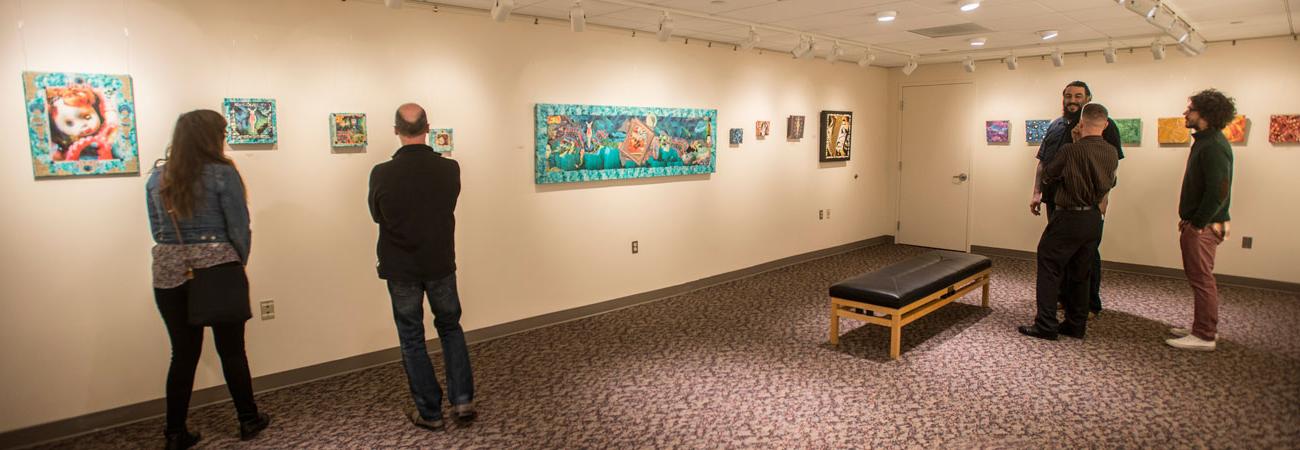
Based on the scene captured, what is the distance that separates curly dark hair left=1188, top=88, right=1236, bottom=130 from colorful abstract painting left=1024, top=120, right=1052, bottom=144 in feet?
11.1

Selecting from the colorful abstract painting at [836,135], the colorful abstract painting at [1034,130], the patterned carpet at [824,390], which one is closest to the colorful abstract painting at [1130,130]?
the colorful abstract painting at [1034,130]

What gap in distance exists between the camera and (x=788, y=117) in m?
7.48

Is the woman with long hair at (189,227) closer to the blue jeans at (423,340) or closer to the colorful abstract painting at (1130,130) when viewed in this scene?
the blue jeans at (423,340)

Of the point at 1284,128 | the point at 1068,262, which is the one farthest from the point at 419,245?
the point at 1284,128

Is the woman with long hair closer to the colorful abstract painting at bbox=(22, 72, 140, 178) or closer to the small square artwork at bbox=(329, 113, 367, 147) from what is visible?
the colorful abstract painting at bbox=(22, 72, 140, 178)

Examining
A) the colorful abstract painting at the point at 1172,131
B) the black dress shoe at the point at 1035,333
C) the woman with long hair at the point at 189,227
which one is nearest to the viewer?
the woman with long hair at the point at 189,227

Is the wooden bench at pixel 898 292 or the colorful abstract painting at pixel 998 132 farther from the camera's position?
the colorful abstract painting at pixel 998 132

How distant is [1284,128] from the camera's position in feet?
20.8

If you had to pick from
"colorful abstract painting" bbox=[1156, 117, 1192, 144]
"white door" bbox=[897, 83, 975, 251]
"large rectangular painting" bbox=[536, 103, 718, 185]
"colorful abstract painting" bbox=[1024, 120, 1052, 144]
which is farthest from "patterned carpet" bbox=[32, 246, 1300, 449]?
"white door" bbox=[897, 83, 975, 251]

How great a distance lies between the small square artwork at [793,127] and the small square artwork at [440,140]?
4.01m

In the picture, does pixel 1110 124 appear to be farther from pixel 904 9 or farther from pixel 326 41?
pixel 326 41

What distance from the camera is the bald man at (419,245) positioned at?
3207mm

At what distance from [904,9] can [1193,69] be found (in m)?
3.89

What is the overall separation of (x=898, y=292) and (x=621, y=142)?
247 centimetres
